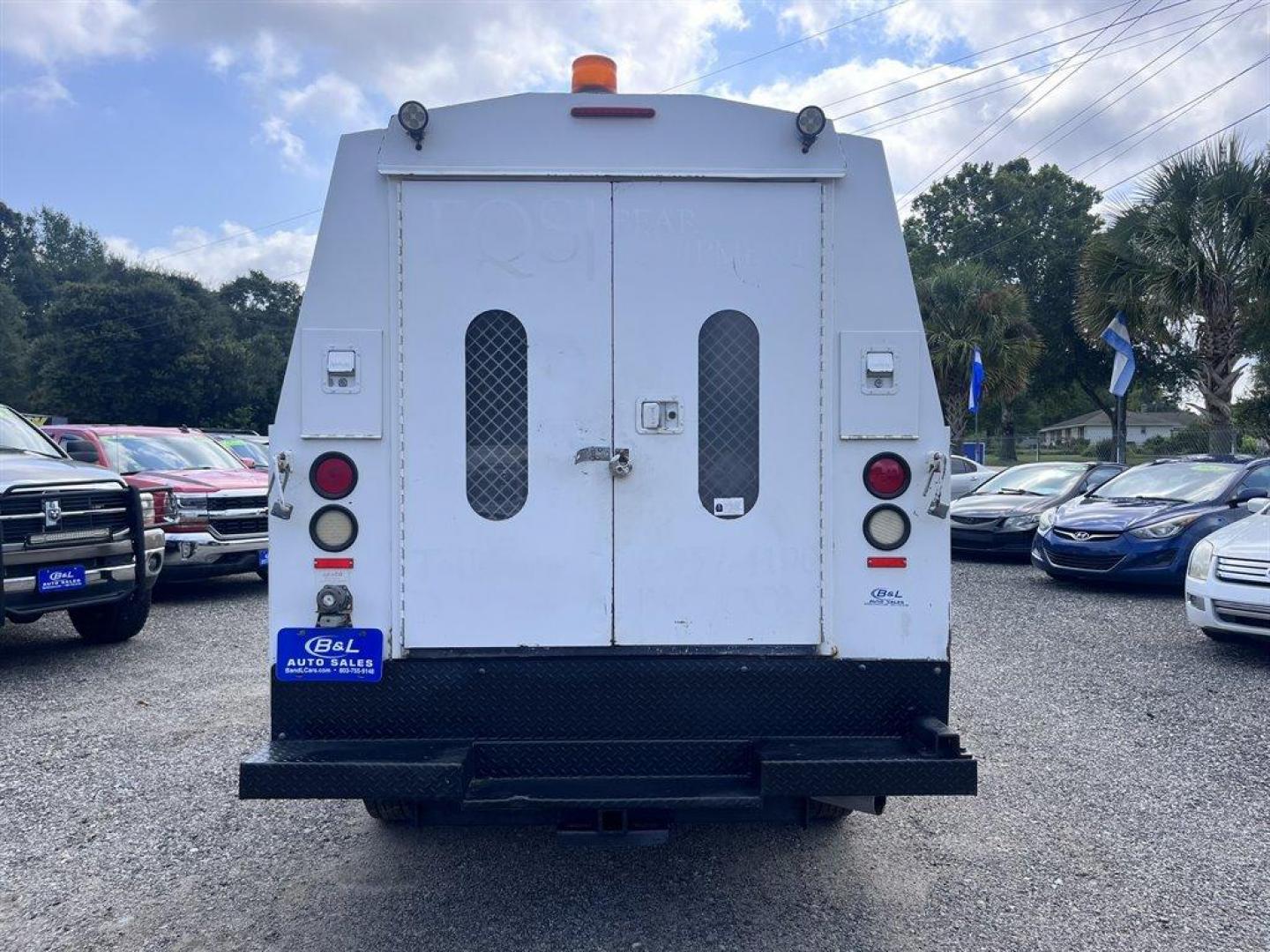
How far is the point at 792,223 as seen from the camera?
12.0 ft

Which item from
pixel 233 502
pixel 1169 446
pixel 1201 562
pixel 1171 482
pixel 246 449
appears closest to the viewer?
pixel 1201 562

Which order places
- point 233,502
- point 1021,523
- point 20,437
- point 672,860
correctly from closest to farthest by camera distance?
point 672,860 → point 20,437 → point 233,502 → point 1021,523

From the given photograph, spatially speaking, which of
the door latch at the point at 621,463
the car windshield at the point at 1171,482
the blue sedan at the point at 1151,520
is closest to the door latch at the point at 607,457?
the door latch at the point at 621,463

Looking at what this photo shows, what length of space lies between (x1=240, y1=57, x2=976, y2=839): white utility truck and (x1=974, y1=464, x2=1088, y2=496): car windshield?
11.9 m

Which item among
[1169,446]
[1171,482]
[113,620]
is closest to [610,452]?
[113,620]

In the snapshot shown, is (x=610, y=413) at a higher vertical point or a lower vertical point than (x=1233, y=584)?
higher

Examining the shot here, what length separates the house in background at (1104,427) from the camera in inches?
2903

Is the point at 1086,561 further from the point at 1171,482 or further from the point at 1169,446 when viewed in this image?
the point at 1169,446

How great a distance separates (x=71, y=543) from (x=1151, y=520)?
10.4 metres

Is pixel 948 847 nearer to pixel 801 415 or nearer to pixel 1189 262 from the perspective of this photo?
pixel 801 415

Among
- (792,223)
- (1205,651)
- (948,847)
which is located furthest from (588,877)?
(1205,651)

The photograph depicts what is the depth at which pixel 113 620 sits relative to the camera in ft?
27.9

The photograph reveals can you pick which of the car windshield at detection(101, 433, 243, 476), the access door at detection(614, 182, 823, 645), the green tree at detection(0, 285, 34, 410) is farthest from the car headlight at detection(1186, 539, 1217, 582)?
the green tree at detection(0, 285, 34, 410)

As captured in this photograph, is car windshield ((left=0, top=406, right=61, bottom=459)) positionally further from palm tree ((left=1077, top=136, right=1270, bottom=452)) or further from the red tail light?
palm tree ((left=1077, top=136, right=1270, bottom=452))
